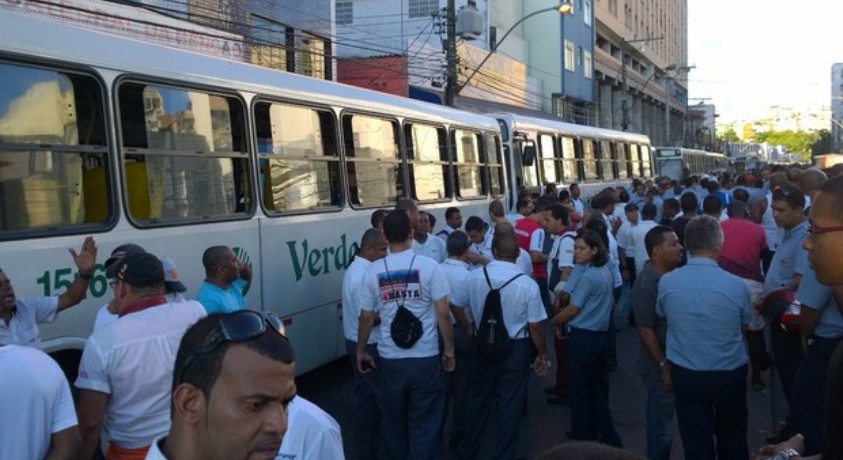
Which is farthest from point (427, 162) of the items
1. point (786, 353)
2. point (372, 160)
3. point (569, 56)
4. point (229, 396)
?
point (569, 56)

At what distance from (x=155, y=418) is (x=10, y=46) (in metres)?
2.69

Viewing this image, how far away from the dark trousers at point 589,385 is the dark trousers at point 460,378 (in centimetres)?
81

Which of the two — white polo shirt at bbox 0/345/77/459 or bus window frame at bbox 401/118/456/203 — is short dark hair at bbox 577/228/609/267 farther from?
white polo shirt at bbox 0/345/77/459

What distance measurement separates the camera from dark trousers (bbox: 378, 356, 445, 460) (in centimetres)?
555

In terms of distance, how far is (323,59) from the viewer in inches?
874

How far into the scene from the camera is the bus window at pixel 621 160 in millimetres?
22917

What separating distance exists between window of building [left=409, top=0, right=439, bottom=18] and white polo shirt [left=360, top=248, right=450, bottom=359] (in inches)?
1092

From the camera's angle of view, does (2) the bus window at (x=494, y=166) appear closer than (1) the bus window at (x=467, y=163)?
No

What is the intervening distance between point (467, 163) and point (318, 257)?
4692 millimetres

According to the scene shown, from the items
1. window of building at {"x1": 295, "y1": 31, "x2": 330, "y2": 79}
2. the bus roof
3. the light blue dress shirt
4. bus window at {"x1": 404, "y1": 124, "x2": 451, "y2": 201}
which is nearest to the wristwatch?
the light blue dress shirt

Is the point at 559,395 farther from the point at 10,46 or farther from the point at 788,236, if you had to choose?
the point at 10,46

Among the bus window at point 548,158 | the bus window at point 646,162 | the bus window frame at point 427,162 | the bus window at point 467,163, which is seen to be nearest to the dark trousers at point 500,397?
the bus window frame at point 427,162

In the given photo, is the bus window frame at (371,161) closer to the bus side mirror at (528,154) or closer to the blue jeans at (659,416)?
the blue jeans at (659,416)

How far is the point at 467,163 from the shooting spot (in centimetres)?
1212
